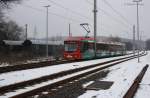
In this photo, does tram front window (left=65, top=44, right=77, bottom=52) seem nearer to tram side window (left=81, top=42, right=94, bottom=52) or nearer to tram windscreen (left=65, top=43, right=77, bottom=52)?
tram windscreen (left=65, top=43, right=77, bottom=52)

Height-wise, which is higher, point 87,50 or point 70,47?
point 70,47

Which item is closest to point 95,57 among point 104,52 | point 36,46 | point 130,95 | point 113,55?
point 104,52

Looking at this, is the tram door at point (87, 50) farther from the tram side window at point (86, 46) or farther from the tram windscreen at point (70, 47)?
the tram windscreen at point (70, 47)

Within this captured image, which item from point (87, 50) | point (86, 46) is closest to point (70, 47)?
point (86, 46)

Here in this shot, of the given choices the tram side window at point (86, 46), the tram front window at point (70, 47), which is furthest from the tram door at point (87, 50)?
the tram front window at point (70, 47)

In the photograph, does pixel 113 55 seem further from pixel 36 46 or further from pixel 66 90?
pixel 66 90

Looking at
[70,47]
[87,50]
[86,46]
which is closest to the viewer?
[70,47]

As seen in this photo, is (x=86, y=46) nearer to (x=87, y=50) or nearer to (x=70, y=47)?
(x=87, y=50)

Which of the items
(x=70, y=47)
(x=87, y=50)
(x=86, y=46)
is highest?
(x=86, y=46)

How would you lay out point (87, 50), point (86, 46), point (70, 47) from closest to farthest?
point (70, 47)
point (86, 46)
point (87, 50)

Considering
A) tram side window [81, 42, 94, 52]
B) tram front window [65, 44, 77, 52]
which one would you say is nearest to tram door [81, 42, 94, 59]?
tram side window [81, 42, 94, 52]

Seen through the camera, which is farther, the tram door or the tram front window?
the tram door

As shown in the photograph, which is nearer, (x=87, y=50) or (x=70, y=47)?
(x=70, y=47)

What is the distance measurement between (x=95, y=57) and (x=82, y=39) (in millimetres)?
6423
